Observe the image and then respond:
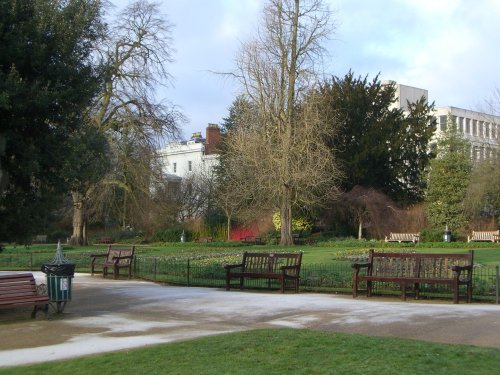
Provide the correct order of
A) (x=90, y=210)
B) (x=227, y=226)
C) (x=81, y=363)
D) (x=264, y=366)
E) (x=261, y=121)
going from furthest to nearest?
(x=227, y=226)
(x=90, y=210)
(x=261, y=121)
(x=81, y=363)
(x=264, y=366)

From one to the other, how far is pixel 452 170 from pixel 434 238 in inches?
287

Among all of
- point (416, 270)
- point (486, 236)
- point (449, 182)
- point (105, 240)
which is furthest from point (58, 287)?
point (105, 240)

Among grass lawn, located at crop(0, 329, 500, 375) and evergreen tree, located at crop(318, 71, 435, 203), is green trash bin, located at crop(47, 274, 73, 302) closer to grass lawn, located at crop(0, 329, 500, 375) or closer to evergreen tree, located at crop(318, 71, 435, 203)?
grass lawn, located at crop(0, 329, 500, 375)

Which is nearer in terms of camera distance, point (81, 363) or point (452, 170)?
point (81, 363)

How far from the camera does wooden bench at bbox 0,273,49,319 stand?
1170cm

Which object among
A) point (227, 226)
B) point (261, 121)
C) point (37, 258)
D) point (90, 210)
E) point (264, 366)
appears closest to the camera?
point (264, 366)

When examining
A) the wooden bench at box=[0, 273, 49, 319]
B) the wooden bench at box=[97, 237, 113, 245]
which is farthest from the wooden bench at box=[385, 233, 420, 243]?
the wooden bench at box=[0, 273, 49, 319]

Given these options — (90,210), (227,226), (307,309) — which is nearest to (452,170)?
(227,226)

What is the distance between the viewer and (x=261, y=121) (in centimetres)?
4119

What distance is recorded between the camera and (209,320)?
11.6m

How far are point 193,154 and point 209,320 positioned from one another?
2753 inches

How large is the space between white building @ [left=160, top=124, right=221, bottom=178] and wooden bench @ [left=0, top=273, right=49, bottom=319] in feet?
200

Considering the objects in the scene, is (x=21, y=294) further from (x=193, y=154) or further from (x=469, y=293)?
(x=193, y=154)

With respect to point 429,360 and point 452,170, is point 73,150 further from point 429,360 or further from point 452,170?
point 452,170
